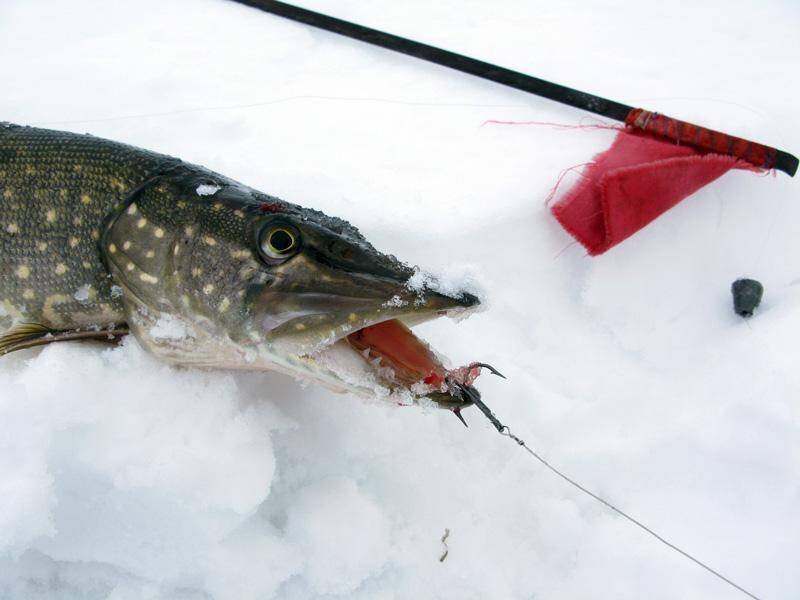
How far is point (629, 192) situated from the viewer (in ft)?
8.03

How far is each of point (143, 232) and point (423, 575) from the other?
4.15ft

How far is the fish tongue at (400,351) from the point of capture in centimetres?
150

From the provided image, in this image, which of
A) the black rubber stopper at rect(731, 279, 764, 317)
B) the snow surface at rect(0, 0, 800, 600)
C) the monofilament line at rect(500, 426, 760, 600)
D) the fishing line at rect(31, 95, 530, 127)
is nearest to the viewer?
the snow surface at rect(0, 0, 800, 600)

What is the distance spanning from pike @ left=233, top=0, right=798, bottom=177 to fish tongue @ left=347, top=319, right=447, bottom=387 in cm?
184

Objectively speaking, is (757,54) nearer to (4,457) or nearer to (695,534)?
(695,534)

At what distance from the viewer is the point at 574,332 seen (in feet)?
7.64

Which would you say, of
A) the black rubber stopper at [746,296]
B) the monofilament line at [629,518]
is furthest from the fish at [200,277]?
the black rubber stopper at [746,296]

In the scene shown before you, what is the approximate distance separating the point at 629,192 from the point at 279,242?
1.56 metres

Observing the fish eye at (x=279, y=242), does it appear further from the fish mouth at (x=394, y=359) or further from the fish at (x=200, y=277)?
the fish mouth at (x=394, y=359)

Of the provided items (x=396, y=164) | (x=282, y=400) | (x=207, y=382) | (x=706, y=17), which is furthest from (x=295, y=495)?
(x=706, y=17)

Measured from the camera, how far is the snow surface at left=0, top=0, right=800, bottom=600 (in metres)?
1.55

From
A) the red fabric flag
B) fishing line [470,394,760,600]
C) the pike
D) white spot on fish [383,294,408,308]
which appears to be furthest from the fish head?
the pike

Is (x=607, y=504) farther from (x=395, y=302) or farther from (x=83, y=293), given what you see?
(x=83, y=293)

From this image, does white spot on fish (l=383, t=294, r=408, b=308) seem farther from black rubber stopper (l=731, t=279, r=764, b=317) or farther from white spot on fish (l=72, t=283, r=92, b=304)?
black rubber stopper (l=731, t=279, r=764, b=317)
